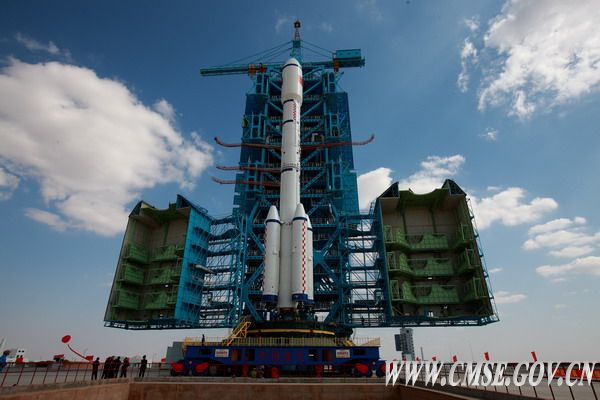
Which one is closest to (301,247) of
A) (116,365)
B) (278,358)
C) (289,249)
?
(289,249)

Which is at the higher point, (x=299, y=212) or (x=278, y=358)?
(x=299, y=212)

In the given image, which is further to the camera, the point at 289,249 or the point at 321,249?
the point at 321,249

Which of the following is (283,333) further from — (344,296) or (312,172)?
(312,172)

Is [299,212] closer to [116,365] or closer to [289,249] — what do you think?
[289,249]

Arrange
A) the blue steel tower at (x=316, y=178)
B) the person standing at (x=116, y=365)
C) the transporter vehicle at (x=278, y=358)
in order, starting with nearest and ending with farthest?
the person standing at (x=116, y=365) < the transporter vehicle at (x=278, y=358) < the blue steel tower at (x=316, y=178)

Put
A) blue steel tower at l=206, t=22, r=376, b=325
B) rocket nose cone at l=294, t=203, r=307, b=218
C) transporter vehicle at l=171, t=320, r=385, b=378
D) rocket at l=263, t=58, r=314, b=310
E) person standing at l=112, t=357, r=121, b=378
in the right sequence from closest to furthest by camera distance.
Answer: person standing at l=112, t=357, r=121, b=378
transporter vehicle at l=171, t=320, r=385, b=378
rocket at l=263, t=58, r=314, b=310
rocket nose cone at l=294, t=203, r=307, b=218
blue steel tower at l=206, t=22, r=376, b=325

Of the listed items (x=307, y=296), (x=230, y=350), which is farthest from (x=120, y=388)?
(x=307, y=296)

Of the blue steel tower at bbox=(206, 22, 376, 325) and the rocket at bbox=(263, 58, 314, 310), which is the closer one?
the rocket at bbox=(263, 58, 314, 310)

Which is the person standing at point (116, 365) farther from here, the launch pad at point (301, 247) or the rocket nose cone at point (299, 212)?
the rocket nose cone at point (299, 212)

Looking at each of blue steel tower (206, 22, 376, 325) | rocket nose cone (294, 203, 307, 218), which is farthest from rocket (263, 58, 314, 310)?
blue steel tower (206, 22, 376, 325)

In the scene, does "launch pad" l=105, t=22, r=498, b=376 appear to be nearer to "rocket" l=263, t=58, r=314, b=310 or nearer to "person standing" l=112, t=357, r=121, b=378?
"rocket" l=263, t=58, r=314, b=310

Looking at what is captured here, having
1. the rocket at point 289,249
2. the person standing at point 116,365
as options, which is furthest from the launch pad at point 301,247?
the person standing at point 116,365

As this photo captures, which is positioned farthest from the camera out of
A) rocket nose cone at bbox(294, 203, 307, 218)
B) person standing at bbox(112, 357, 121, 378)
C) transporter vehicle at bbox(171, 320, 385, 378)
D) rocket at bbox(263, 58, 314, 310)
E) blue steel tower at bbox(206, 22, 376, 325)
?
blue steel tower at bbox(206, 22, 376, 325)

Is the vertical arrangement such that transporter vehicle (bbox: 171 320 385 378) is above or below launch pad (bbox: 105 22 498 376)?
below
